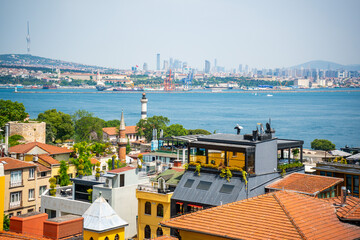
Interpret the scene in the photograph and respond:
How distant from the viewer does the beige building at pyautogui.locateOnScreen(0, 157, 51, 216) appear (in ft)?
76.1

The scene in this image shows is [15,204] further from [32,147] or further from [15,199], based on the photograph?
[32,147]

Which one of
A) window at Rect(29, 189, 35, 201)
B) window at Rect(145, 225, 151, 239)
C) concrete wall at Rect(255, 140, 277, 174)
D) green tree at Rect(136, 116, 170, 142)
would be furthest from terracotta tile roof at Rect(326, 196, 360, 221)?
green tree at Rect(136, 116, 170, 142)

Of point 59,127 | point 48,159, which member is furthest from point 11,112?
point 48,159

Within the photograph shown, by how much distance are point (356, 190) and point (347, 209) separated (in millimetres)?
9343

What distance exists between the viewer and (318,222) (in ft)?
29.8

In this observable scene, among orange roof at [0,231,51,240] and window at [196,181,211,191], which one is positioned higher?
orange roof at [0,231,51,240]

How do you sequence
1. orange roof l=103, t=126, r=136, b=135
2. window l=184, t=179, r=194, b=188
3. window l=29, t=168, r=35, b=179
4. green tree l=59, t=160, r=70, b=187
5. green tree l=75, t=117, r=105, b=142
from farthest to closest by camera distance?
orange roof l=103, t=126, r=136, b=135, green tree l=75, t=117, r=105, b=142, green tree l=59, t=160, r=70, b=187, window l=29, t=168, r=35, b=179, window l=184, t=179, r=194, b=188

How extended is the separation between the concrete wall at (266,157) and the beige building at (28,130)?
86.2 feet

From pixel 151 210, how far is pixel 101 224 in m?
6.70

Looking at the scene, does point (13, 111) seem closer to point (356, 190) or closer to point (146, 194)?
point (146, 194)

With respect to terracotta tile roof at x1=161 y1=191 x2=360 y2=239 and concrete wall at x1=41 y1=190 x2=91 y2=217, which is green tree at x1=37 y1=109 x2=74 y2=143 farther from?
terracotta tile roof at x1=161 y1=191 x2=360 y2=239

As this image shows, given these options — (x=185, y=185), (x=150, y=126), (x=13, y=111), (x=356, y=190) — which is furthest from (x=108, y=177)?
(x=150, y=126)

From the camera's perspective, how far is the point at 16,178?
23.8m

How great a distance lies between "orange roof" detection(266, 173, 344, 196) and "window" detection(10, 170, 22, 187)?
12398 mm
